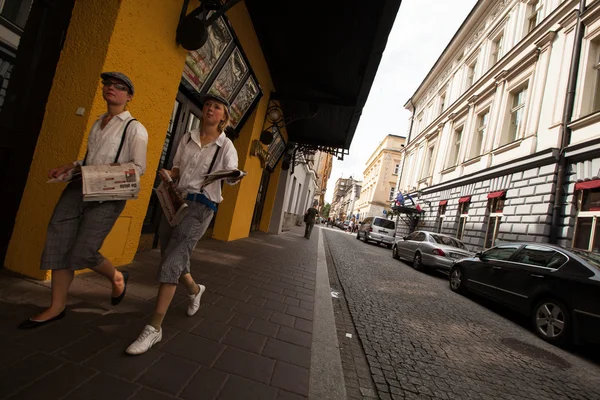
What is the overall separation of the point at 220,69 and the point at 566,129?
10953 mm

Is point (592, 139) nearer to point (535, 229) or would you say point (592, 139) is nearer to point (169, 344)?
point (535, 229)

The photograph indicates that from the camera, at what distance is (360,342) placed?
10.7 ft

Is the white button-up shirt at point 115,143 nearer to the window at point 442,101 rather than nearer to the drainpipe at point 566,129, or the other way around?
the drainpipe at point 566,129

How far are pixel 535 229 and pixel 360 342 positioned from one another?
10.0 meters

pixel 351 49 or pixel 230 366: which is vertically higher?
pixel 351 49

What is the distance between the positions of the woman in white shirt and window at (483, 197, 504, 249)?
13.3 m

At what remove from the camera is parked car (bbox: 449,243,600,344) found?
4105 millimetres

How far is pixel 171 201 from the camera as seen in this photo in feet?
7.67

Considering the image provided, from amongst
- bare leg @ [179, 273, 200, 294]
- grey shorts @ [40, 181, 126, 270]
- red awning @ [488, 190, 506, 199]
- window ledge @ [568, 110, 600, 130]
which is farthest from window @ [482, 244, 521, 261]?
red awning @ [488, 190, 506, 199]

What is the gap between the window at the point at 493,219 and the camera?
12.7 meters

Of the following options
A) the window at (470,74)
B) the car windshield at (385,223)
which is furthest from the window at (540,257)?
the window at (470,74)

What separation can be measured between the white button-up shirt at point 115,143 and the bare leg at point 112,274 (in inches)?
31.8

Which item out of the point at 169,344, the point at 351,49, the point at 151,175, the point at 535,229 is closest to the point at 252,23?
the point at 351,49

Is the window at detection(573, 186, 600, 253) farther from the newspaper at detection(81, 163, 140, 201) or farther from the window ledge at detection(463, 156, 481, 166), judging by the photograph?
the newspaper at detection(81, 163, 140, 201)
